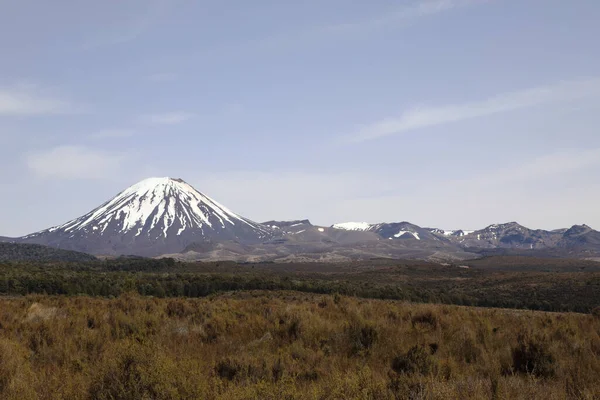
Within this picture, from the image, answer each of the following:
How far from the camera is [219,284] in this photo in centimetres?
4731

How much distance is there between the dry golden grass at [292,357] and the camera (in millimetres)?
6246

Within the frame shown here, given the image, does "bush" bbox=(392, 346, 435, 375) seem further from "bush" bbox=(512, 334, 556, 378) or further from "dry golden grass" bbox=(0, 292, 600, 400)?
"bush" bbox=(512, 334, 556, 378)

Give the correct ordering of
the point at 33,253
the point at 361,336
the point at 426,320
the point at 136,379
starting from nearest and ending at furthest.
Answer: the point at 136,379, the point at 361,336, the point at 426,320, the point at 33,253

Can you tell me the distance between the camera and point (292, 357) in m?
8.74

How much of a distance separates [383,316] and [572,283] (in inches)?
1582

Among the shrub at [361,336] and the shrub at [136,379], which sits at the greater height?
the shrub at [136,379]

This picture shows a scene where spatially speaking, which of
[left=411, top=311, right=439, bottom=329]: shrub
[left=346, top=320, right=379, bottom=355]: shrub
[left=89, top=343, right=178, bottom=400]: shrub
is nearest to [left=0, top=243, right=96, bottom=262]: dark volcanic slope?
[left=411, top=311, right=439, bottom=329]: shrub

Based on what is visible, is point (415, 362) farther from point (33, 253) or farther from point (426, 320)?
point (33, 253)

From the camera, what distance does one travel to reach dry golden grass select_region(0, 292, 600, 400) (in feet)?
20.5

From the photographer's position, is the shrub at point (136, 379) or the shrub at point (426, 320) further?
the shrub at point (426, 320)

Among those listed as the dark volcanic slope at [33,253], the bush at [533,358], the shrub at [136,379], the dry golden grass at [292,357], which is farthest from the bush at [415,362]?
the dark volcanic slope at [33,253]

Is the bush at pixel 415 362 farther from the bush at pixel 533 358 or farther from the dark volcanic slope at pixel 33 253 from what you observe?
the dark volcanic slope at pixel 33 253

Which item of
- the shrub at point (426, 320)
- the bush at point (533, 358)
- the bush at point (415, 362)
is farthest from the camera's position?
the shrub at point (426, 320)

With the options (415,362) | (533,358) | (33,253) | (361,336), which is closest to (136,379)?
(415,362)
